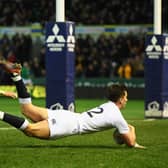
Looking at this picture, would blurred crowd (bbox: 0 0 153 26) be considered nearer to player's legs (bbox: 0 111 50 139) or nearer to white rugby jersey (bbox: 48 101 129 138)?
white rugby jersey (bbox: 48 101 129 138)

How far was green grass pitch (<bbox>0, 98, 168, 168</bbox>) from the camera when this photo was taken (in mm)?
10781

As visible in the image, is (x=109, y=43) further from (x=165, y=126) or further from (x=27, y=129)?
(x=27, y=129)

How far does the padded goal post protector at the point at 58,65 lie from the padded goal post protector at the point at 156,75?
3889 mm

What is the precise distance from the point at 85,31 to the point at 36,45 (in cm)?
260

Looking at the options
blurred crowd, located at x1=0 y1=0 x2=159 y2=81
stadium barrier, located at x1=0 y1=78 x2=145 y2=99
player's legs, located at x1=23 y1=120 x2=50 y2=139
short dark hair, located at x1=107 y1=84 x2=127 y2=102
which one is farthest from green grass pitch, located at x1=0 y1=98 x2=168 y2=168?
blurred crowd, located at x1=0 y1=0 x2=159 y2=81

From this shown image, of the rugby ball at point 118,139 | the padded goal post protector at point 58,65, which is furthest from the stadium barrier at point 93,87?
the rugby ball at point 118,139

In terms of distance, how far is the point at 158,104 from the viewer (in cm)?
2166

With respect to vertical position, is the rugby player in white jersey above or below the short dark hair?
below

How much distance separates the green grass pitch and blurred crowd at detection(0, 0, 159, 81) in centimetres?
1949

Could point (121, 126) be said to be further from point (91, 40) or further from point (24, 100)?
point (91, 40)

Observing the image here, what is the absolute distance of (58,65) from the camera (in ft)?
59.9

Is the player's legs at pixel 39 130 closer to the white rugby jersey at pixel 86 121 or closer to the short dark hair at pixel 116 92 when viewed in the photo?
the white rugby jersey at pixel 86 121

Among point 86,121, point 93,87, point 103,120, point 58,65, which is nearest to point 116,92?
point 103,120

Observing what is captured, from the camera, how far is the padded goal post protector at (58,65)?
18.2 metres
